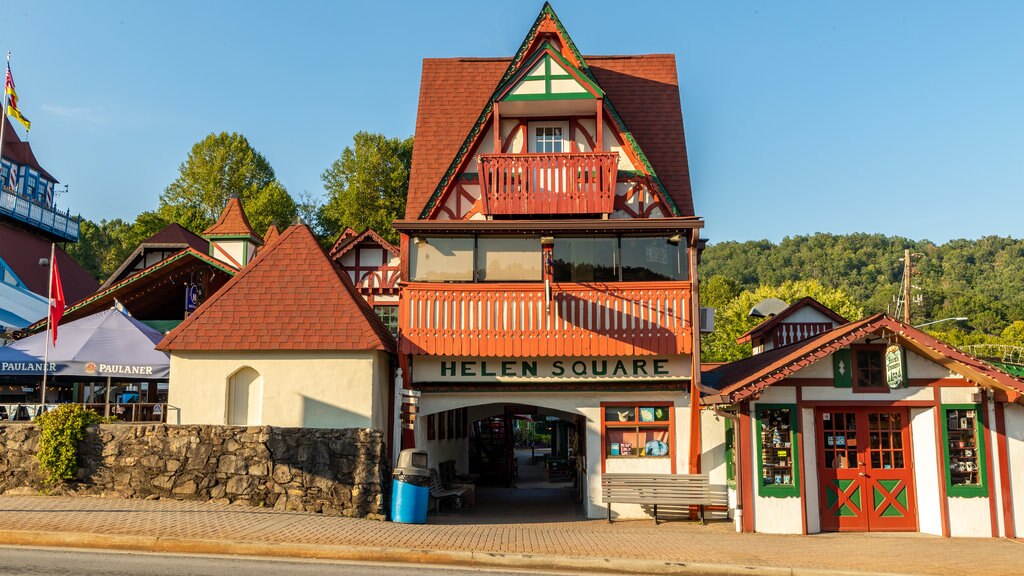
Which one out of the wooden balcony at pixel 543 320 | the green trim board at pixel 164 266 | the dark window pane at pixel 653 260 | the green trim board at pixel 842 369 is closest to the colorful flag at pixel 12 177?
the green trim board at pixel 164 266

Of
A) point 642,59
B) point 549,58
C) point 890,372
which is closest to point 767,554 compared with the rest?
point 890,372

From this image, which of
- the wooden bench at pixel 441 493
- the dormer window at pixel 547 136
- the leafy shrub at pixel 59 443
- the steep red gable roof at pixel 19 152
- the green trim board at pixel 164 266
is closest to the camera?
the leafy shrub at pixel 59 443

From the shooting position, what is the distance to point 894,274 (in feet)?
354

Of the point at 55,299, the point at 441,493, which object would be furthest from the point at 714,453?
the point at 55,299

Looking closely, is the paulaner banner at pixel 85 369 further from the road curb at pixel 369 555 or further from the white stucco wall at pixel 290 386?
the road curb at pixel 369 555

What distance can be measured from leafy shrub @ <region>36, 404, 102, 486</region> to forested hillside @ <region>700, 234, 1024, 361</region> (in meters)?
49.3

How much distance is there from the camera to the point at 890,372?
1526 centimetres

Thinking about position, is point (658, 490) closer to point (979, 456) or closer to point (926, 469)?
point (926, 469)

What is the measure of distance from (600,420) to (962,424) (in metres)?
6.80

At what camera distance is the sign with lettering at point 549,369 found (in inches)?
695

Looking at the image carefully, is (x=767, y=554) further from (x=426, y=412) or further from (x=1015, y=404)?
(x=426, y=412)

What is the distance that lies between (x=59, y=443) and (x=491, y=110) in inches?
430

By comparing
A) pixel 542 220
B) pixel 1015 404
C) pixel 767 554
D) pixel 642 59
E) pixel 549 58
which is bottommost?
pixel 767 554

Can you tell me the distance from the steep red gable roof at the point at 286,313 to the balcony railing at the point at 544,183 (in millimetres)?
3634
